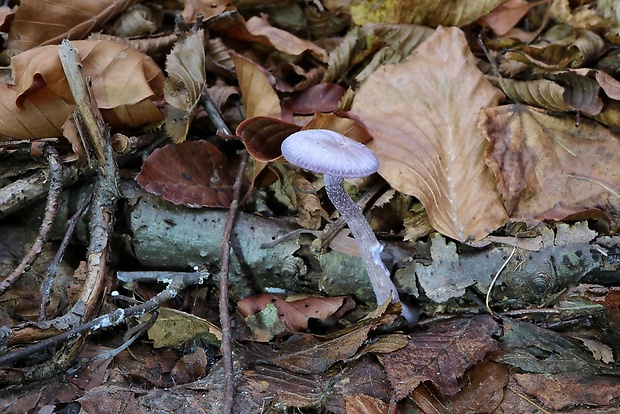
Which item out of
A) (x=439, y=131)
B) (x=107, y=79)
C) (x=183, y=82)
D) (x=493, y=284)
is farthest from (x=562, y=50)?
(x=107, y=79)

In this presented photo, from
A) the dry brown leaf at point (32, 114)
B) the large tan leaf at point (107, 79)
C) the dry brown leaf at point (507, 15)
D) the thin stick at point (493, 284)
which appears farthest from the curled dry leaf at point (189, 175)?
the dry brown leaf at point (507, 15)

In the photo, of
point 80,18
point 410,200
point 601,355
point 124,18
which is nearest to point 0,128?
point 80,18

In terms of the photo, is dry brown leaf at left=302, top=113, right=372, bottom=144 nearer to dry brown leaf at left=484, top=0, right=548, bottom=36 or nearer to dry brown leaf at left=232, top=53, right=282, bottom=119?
dry brown leaf at left=232, top=53, right=282, bottom=119

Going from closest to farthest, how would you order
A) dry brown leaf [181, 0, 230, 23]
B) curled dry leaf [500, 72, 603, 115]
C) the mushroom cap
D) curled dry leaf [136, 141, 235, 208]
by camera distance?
the mushroom cap < curled dry leaf [136, 141, 235, 208] < curled dry leaf [500, 72, 603, 115] < dry brown leaf [181, 0, 230, 23]

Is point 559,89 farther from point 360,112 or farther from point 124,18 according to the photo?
point 124,18

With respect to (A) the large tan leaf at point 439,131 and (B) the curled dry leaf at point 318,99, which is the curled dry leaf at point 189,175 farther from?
(A) the large tan leaf at point 439,131

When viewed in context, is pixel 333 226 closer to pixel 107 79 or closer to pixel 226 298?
pixel 226 298

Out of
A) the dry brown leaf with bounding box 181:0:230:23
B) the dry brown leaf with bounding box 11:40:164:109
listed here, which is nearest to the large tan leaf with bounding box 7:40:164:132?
the dry brown leaf with bounding box 11:40:164:109
